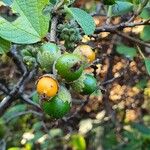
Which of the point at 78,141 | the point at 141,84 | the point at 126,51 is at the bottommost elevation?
the point at 78,141

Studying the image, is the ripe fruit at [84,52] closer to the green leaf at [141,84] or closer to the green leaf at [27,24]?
the green leaf at [27,24]

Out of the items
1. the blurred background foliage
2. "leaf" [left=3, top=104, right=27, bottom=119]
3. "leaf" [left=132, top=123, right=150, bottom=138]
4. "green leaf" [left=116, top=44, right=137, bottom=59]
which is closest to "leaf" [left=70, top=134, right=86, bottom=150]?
the blurred background foliage

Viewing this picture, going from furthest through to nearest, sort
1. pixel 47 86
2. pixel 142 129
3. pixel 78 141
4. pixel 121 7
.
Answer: pixel 78 141 < pixel 142 129 < pixel 121 7 < pixel 47 86

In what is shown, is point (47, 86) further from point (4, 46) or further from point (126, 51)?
point (126, 51)

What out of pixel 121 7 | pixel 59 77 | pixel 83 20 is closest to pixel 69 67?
pixel 59 77

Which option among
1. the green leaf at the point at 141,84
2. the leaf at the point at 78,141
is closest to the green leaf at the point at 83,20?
the green leaf at the point at 141,84
